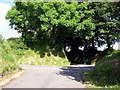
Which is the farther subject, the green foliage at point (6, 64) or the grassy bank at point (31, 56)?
the grassy bank at point (31, 56)

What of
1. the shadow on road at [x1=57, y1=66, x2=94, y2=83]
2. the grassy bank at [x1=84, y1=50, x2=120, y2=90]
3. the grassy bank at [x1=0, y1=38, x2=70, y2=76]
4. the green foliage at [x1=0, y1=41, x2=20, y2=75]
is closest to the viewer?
the grassy bank at [x1=84, y1=50, x2=120, y2=90]

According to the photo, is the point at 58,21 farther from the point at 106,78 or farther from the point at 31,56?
the point at 106,78

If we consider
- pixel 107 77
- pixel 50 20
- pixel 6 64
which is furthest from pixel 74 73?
pixel 50 20

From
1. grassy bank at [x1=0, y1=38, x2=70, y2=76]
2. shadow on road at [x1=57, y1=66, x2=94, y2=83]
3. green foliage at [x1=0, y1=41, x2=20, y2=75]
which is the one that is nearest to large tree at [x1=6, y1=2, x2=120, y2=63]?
grassy bank at [x1=0, y1=38, x2=70, y2=76]

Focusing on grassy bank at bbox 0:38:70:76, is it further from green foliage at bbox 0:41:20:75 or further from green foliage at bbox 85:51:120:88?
green foliage at bbox 85:51:120:88

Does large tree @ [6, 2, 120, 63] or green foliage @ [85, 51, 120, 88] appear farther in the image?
large tree @ [6, 2, 120, 63]

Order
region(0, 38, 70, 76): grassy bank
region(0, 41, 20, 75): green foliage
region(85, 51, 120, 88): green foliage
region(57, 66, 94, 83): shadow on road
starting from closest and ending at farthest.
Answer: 1. region(85, 51, 120, 88): green foliage
2. region(0, 41, 20, 75): green foliage
3. region(57, 66, 94, 83): shadow on road
4. region(0, 38, 70, 76): grassy bank

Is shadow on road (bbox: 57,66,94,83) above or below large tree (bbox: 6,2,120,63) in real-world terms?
below

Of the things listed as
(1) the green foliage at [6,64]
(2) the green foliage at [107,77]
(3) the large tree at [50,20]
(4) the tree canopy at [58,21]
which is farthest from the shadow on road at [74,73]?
(3) the large tree at [50,20]

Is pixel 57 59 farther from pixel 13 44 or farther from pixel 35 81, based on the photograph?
pixel 35 81

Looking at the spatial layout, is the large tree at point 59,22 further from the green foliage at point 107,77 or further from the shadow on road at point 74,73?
→ the green foliage at point 107,77

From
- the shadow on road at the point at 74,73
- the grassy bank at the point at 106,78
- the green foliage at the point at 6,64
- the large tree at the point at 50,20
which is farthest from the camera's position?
the large tree at the point at 50,20

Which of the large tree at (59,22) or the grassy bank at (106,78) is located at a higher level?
the large tree at (59,22)

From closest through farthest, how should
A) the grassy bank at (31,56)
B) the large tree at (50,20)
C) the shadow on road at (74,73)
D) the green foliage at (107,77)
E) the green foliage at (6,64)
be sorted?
the green foliage at (107,77) < the green foliage at (6,64) < the shadow on road at (74,73) < the grassy bank at (31,56) < the large tree at (50,20)
